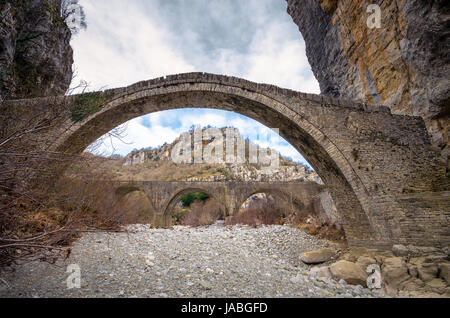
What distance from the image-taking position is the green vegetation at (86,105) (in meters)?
6.31

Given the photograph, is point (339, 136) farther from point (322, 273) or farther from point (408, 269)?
point (322, 273)

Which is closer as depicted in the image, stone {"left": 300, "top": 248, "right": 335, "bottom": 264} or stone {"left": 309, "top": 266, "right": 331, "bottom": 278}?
stone {"left": 309, "top": 266, "right": 331, "bottom": 278}

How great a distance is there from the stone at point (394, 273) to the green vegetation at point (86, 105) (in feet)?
28.1

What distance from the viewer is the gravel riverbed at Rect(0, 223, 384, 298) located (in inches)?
136

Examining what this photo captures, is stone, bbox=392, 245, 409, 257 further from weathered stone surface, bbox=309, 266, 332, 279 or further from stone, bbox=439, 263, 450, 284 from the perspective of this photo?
weathered stone surface, bbox=309, 266, 332, 279

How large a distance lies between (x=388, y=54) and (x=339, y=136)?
4.23 metres

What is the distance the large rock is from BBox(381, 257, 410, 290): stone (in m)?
0.38

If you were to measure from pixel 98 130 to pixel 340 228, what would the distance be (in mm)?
9456

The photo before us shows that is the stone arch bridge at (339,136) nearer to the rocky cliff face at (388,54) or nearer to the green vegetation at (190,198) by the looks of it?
the rocky cliff face at (388,54)

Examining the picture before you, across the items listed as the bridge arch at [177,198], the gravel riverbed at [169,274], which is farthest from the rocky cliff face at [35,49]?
the bridge arch at [177,198]

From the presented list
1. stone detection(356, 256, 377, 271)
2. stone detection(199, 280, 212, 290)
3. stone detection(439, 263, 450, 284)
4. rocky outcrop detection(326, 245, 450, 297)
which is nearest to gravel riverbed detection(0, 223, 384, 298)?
stone detection(199, 280, 212, 290)

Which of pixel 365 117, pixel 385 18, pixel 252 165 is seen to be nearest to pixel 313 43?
pixel 385 18

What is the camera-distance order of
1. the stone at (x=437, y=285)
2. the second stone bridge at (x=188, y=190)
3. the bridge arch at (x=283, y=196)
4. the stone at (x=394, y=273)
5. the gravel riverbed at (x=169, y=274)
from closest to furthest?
the gravel riverbed at (x=169, y=274) < the stone at (x=437, y=285) < the stone at (x=394, y=273) < the bridge arch at (x=283, y=196) < the second stone bridge at (x=188, y=190)
